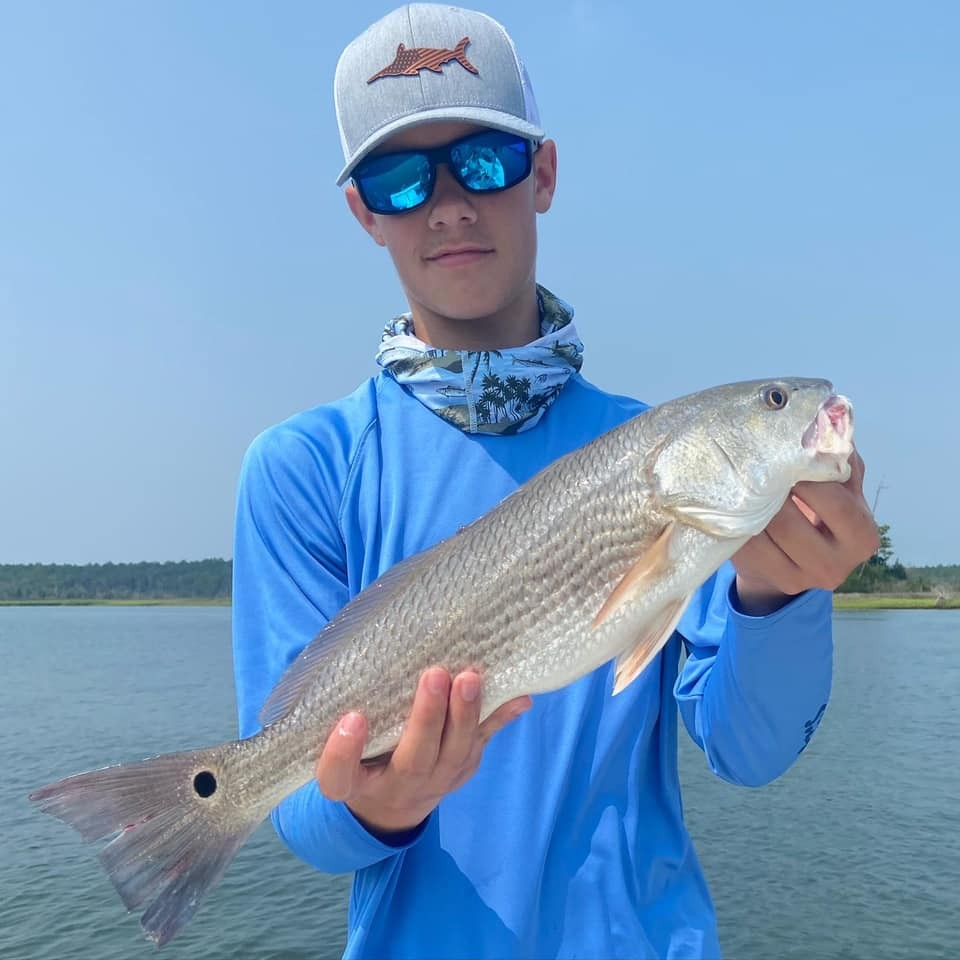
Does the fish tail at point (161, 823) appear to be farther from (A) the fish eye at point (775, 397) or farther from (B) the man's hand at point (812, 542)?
(A) the fish eye at point (775, 397)

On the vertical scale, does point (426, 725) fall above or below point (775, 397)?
below

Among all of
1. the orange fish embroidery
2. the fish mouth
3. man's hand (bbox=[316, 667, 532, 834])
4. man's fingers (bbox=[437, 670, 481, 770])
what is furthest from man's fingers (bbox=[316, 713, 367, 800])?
the orange fish embroidery

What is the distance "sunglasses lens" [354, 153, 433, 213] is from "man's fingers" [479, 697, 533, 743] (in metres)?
1.72

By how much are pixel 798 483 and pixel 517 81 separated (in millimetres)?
1708

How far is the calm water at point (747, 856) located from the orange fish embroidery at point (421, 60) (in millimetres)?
11741

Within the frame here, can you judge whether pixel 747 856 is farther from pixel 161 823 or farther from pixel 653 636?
pixel 161 823

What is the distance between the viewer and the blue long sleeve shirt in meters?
2.55

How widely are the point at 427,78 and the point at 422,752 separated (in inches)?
83.8

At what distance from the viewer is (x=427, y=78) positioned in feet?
9.73

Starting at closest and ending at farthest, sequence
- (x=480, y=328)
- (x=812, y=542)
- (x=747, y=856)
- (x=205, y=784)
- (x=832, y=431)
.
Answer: (x=812, y=542) < (x=832, y=431) < (x=205, y=784) < (x=480, y=328) < (x=747, y=856)

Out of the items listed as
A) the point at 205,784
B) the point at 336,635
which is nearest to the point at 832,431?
the point at 336,635

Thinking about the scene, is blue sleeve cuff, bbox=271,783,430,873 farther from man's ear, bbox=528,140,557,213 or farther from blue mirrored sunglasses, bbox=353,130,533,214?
man's ear, bbox=528,140,557,213

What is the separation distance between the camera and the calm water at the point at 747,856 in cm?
1218

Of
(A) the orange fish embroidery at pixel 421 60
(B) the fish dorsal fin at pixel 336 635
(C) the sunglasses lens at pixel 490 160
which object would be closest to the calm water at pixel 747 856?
(B) the fish dorsal fin at pixel 336 635
